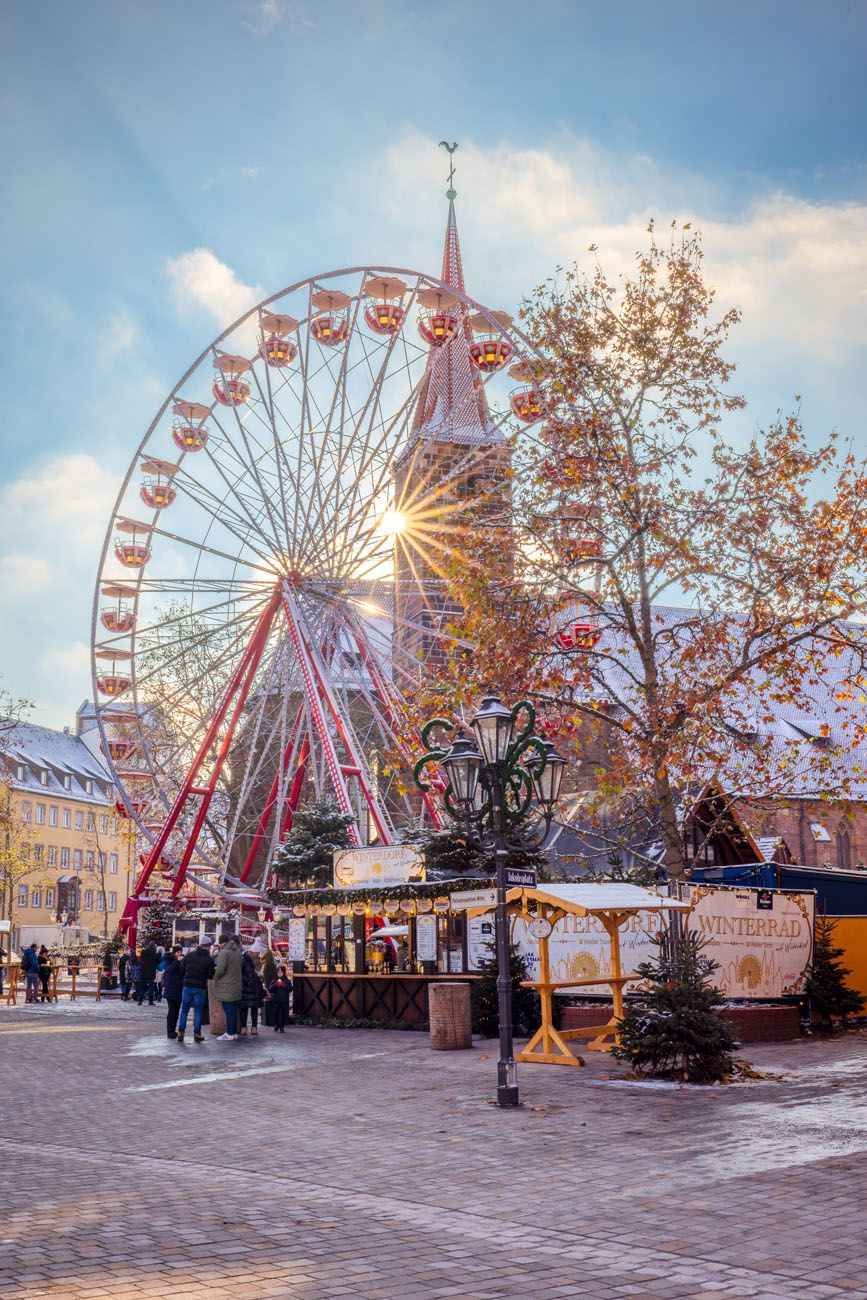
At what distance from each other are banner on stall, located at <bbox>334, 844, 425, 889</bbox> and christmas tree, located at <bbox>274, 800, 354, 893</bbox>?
3045 millimetres

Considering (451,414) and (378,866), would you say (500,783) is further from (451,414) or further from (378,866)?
(451,414)

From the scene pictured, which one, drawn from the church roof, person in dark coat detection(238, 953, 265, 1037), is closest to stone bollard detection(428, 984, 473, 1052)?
person in dark coat detection(238, 953, 265, 1037)

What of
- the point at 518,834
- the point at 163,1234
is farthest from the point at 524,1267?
the point at 518,834

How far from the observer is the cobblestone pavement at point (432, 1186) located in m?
6.95

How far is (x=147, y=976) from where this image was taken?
3712 cm

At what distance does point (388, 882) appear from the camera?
87.1 feet

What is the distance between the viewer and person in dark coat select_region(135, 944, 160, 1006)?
37.1m

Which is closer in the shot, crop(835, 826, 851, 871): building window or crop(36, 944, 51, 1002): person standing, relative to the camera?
crop(36, 944, 51, 1002): person standing

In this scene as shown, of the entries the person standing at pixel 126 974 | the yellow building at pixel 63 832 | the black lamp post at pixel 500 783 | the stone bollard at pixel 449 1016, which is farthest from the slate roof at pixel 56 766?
the black lamp post at pixel 500 783

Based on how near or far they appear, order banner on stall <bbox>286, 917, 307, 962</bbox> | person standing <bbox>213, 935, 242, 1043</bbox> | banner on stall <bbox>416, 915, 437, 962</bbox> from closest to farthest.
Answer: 1. person standing <bbox>213, 935, 242, 1043</bbox>
2. banner on stall <bbox>416, 915, 437, 962</bbox>
3. banner on stall <bbox>286, 917, 307, 962</bbox>

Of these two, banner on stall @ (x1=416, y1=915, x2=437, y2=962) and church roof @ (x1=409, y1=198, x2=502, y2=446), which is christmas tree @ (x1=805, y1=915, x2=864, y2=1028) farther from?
church roof @ (x1=409, y1=198, x2=502, y2=446)

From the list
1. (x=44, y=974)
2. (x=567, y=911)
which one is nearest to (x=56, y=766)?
(x=44, y=974)

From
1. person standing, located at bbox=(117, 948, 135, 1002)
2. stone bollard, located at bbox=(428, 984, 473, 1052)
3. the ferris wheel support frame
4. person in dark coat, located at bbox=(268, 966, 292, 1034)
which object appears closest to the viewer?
stone bollard, located at bbox=(428, 984, 473, 1052)

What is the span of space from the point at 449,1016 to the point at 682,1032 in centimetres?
612
